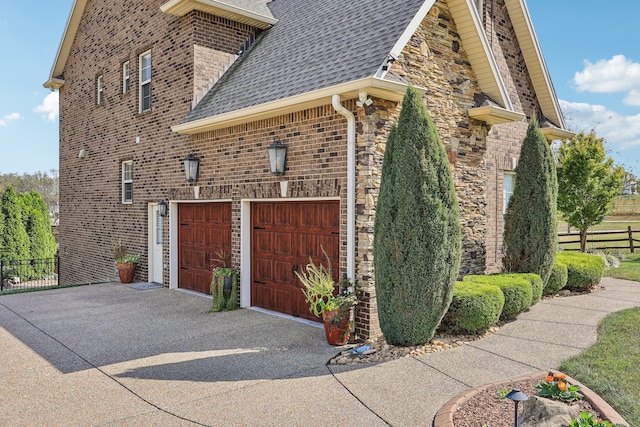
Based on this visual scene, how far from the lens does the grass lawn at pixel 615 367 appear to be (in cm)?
462

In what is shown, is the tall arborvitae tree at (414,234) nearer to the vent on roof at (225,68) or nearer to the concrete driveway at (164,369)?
the concrete driveway at (164,369)

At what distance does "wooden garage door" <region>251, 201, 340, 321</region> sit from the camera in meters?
7.90

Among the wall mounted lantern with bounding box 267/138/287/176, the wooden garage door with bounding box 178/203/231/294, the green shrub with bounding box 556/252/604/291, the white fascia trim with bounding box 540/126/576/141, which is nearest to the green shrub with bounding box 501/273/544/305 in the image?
the green shrub with bounding box 556/252/604/291

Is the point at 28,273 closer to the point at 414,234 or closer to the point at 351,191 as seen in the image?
the point at 351,191

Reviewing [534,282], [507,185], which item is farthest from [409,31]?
[507,185]

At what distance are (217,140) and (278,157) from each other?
8.17 feet

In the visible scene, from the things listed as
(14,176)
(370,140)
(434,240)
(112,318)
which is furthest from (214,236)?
(14,176)

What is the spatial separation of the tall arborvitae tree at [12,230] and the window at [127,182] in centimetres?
1030

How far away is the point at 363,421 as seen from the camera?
4.38 meters

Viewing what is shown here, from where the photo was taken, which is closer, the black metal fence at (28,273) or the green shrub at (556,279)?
the green shrub at (556,279)

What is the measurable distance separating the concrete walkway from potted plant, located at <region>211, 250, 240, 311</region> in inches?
13.8

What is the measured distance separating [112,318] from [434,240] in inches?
244

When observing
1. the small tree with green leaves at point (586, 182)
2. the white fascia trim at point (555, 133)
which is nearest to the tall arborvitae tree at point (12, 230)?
the white fascia trim at point (555, 133)

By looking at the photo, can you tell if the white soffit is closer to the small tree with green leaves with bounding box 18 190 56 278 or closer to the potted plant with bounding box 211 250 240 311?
the potted plant with bounding box 211 250 240 311
